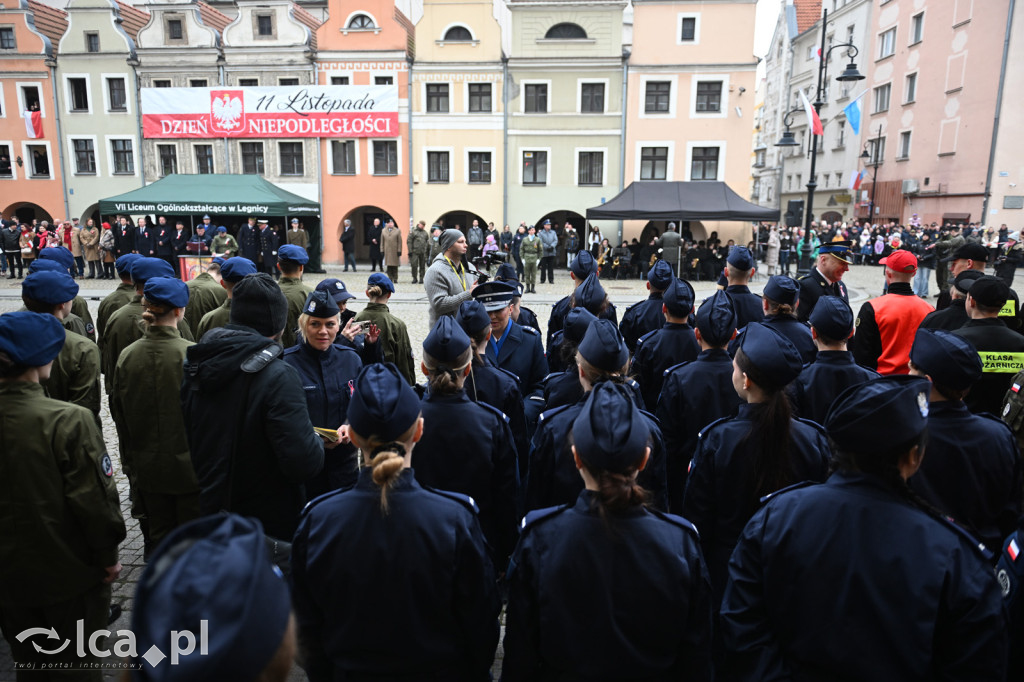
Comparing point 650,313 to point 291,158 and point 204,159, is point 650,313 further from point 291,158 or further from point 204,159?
point 204,159

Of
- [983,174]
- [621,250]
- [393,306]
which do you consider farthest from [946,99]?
[393,306]

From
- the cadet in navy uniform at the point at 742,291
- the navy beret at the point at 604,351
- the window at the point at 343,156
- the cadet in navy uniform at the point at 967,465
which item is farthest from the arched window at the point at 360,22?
the cadet in navy uniform at the point at 967,465

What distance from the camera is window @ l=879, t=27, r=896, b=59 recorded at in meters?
37.0

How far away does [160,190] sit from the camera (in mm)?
25328

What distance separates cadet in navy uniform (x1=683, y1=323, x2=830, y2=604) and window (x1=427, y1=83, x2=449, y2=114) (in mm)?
27906

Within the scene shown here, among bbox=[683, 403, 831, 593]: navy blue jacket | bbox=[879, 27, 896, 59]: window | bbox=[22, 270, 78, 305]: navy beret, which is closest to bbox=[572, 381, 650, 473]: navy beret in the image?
bbox=[683, 403, 831, 593]: navy blue jacket

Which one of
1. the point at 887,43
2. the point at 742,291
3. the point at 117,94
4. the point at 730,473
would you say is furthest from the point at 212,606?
the point at 887,43

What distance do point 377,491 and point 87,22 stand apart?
36.3 metres

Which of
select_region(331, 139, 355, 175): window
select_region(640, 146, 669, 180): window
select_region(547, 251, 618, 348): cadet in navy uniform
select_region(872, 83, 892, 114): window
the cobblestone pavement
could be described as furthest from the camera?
select_region(872, 83, 892, 114): window

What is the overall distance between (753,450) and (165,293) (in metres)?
3.53

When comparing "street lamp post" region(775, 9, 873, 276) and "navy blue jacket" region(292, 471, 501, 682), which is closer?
"navy blue jacket" region(292, 471, 501, 682)

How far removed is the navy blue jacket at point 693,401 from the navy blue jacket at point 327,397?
204 cm

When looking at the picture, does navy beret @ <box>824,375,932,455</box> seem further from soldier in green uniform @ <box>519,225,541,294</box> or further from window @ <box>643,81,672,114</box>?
window @ <box>643,81,672,114</box>

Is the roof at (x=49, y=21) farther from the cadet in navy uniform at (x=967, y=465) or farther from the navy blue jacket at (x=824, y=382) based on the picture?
the cadet in navy uniform at (x=967, y=465)
